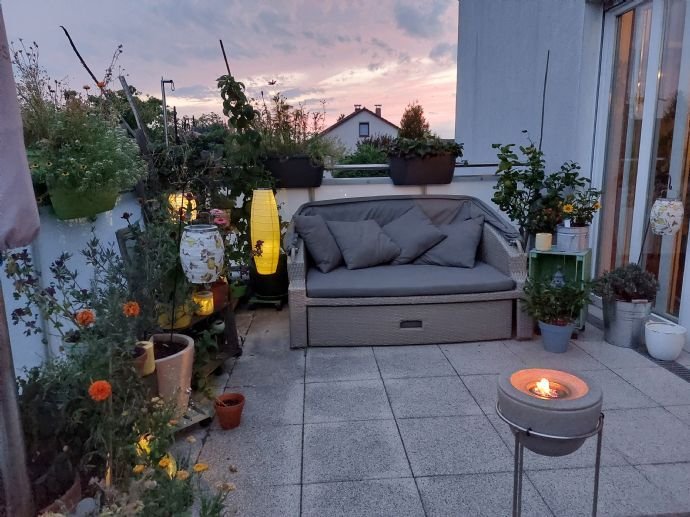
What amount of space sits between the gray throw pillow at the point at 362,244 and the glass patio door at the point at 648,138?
1745mm

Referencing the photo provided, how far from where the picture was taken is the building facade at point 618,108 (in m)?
3.29

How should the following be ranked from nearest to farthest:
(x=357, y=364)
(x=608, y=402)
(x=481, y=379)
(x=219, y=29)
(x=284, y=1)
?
(x=608, y=402) < (x=481, y=379) < (x=357, y=364) < (x=219, y=29) < (x=284, y=1)

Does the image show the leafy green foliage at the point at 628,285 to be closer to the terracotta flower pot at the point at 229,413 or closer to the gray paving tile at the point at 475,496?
the gray paving tile at the point at 475,496

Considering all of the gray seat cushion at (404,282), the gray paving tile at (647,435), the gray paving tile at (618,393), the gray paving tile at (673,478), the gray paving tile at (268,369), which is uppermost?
the gray seat cushion at (404,282)

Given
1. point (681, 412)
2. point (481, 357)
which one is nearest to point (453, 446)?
point (481, 357)

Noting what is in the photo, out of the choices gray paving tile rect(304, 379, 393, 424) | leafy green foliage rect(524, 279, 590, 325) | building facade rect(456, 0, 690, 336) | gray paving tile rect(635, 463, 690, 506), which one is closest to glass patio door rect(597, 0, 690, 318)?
building facade rect(456, 0, 690, 336)

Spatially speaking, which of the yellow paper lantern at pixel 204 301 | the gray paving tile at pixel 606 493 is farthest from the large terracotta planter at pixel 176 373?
the gray paving tile at pixel 606 493

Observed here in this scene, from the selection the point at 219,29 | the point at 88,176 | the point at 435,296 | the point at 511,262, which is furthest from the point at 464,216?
the point at 88,176

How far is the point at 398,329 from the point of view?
3.27m

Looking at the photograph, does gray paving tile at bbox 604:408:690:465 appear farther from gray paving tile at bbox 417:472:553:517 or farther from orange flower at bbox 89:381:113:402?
orange flower at bbox 89:381:113:402

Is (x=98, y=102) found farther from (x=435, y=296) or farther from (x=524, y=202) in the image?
(x=524, y=202)

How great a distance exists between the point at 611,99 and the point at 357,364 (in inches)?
113

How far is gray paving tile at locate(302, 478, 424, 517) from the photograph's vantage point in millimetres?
1752

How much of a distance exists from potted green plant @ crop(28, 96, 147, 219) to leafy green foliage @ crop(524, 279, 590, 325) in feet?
8.07
